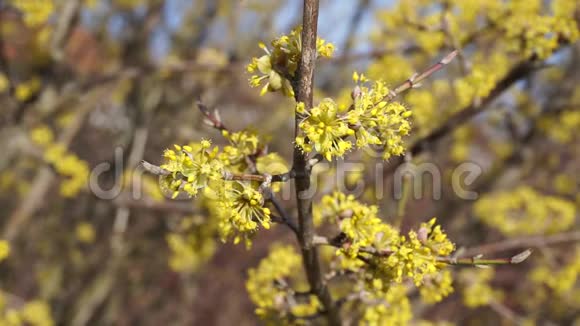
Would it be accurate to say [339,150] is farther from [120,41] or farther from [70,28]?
[120,41]

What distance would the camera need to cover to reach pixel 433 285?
174cm

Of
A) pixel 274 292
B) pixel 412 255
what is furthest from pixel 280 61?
pixel 274 292

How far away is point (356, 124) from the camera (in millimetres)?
1243

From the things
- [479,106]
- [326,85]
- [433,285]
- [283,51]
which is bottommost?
[433,285]

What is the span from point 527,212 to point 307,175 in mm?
3375

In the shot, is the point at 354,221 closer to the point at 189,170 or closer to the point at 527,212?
the point at 189,170

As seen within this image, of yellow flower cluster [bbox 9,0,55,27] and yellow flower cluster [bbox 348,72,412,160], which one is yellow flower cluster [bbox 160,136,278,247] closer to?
yellow flower cluster [bbox 348,72,412,160]

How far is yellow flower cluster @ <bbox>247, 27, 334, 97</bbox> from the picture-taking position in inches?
49.2

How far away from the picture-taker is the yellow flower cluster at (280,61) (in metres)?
1.25

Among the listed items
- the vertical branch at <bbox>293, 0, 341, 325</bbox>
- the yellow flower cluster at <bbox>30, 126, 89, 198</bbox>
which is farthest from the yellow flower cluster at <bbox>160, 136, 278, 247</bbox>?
the yellow flower cluster at <bbox>30, 126, 89, 198</bbox>

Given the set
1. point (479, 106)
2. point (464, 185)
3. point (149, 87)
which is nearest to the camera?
point (479, 106)

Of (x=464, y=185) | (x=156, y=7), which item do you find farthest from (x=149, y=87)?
(x=464, y=185)

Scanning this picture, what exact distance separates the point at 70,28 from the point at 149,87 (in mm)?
1947

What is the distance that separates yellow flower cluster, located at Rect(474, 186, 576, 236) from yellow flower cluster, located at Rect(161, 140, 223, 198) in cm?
308
